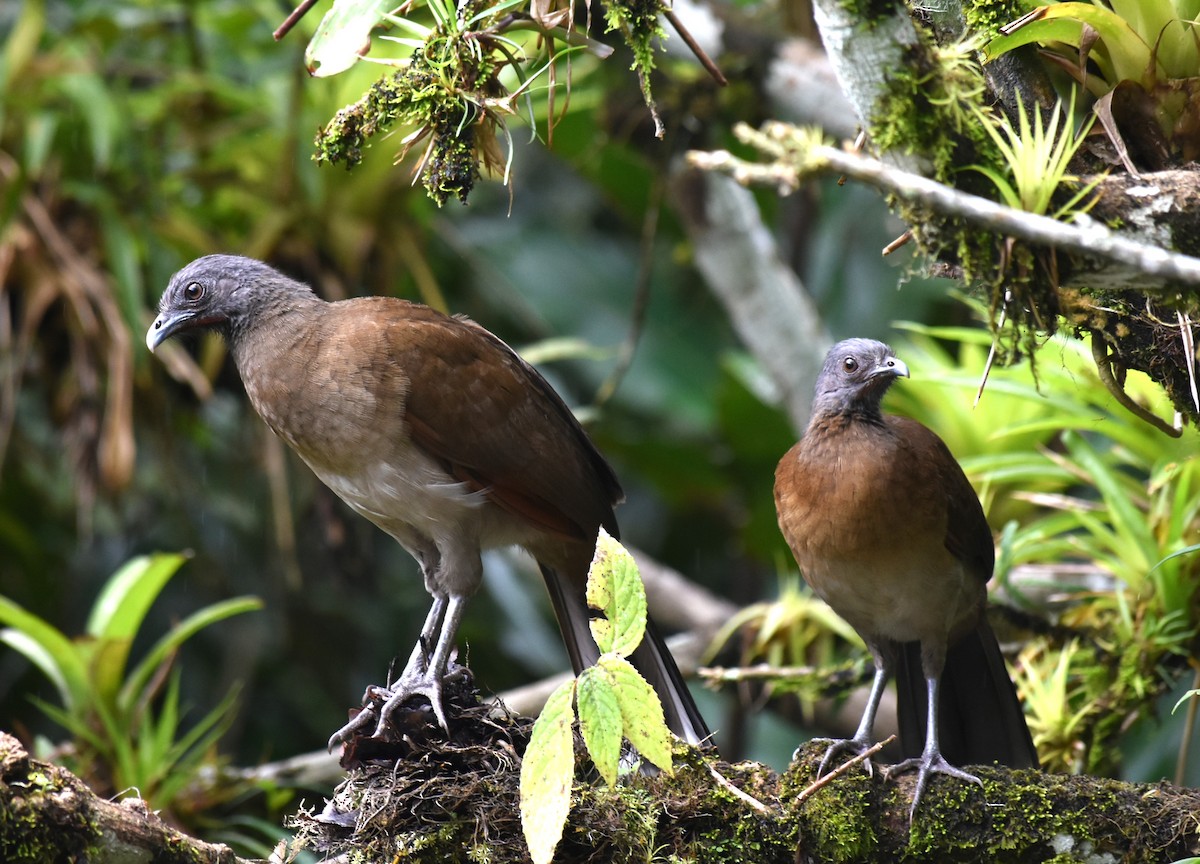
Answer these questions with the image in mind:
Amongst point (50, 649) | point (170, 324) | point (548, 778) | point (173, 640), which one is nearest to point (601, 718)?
point (548, 778)

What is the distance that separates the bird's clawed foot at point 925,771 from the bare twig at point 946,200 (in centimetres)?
135

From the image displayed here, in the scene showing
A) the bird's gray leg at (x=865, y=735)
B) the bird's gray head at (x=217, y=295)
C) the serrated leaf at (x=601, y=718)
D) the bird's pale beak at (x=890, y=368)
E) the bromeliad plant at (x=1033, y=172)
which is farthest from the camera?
the bird's gray head at (x=217, y=295)

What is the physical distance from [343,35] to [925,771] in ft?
6.55

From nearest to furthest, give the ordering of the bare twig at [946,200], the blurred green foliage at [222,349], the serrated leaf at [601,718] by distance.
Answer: the bare twig at [946,200] < the serrated leaf at [601,718] < the blurred green foliage at [222,349]

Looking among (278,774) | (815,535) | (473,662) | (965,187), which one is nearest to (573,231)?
(473,662)

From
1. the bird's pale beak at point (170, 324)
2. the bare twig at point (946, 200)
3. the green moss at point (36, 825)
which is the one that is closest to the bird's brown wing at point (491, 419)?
the bird's pale beak at point (170, 324)

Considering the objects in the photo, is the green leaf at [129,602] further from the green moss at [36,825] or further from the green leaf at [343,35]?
the green leaf at [343,35]

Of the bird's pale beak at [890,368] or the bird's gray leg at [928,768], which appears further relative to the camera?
the bird's pale beak at [890,368]

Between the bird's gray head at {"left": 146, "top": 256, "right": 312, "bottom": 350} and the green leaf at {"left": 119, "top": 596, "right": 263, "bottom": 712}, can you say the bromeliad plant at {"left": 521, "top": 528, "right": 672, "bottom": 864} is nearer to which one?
the bird's gray head at {"left": 146, "top": 256, "right": 312, "bottom": 350}

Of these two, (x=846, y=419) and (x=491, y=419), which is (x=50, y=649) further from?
(x=846, y=419)

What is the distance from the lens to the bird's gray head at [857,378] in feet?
11.1

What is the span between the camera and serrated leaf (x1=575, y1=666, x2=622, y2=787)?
2.23 meters

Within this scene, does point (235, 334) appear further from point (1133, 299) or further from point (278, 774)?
point (1133, 299)

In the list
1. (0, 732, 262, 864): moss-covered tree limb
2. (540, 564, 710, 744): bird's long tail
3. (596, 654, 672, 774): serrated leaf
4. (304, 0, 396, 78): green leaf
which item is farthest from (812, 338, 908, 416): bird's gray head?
(0, 732, 262, 864): moss-covered tree limb
